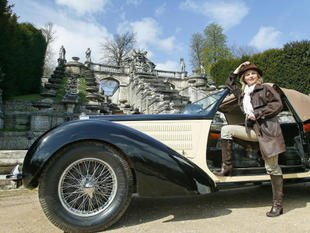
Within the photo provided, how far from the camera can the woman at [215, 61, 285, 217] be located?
4.02 metres

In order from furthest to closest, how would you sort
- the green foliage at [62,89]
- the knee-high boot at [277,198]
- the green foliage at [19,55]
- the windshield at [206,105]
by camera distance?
the green foliage at [62,89], the green foliage at [19,55], the windshield at [206,105], the knee-high boot at [277,198]

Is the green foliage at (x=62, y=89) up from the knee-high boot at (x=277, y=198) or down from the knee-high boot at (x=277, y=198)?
up

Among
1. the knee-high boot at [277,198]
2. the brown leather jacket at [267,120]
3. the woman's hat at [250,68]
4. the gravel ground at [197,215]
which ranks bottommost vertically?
the gravel ground at [197,215]

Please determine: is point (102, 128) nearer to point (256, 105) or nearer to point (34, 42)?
point (256, 105)

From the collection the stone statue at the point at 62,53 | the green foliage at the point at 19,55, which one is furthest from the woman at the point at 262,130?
the stone statue at the point at 62,53

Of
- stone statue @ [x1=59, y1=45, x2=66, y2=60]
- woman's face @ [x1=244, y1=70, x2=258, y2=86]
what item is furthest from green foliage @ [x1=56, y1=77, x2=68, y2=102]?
woman's face @ [x1=244, y1=70, x2=258, y2=86]

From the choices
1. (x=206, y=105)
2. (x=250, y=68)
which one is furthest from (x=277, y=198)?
(x=250, y=68)

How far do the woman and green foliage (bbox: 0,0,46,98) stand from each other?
1804 centimetres

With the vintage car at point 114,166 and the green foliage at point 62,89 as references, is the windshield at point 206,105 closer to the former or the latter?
the vintage car at point 114,166

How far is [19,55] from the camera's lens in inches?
979

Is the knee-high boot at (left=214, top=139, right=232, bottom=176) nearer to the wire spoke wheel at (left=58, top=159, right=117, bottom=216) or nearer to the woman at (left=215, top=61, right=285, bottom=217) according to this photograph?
the woman at (left=215, top=61, right=285, bottom=217)

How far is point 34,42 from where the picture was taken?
103 ft

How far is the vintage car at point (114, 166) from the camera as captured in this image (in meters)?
3.58

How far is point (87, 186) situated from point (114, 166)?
0.37m
